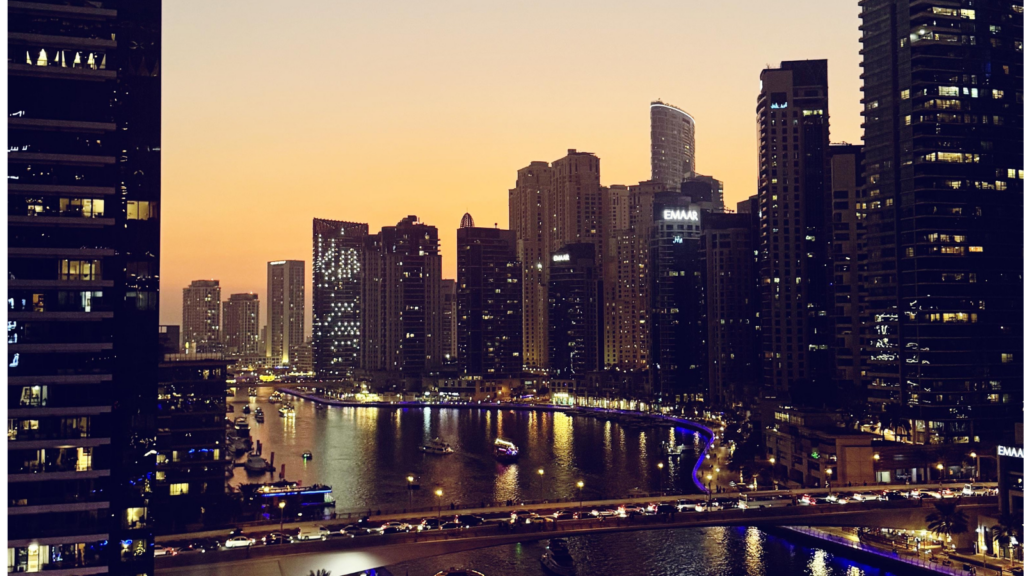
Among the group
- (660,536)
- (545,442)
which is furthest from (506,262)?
(660,536)

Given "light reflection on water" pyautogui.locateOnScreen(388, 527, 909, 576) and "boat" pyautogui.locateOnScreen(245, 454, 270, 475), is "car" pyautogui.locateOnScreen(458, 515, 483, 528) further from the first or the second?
"boat" pyautogui.locateOnScreen(245, 454, 270, 475)

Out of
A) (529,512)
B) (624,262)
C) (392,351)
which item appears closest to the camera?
(529,512)

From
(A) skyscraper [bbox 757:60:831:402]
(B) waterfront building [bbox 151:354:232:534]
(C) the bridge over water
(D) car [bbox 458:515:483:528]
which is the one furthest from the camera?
(A) skyscraper [bbox 757:60:831:402]

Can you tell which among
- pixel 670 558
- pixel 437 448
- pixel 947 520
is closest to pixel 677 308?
pixel 437 448

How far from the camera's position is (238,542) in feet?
140

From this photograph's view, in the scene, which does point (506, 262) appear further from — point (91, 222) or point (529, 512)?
point (91, 222)

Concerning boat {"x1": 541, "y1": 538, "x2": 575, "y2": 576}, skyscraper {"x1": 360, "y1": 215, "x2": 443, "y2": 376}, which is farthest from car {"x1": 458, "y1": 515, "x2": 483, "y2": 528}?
skyscraper {"x1": 360, "y1": 215, "x2": 443, "y2": 376}

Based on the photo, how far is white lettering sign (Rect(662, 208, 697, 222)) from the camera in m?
144

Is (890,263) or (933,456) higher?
(890,263)

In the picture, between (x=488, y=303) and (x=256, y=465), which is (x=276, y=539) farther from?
(x=488, y=303)

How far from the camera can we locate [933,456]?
219 feet

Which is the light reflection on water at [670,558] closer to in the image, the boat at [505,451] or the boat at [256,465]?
the boat at [505,451]

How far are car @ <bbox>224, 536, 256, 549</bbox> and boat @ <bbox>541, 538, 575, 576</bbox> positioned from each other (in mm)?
15440

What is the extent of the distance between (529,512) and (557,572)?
470 cm
